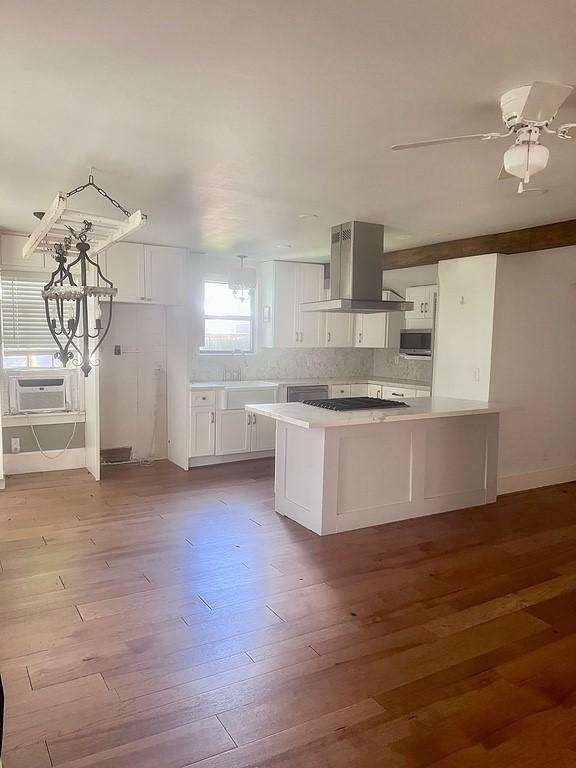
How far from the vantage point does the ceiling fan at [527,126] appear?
197 centimetres

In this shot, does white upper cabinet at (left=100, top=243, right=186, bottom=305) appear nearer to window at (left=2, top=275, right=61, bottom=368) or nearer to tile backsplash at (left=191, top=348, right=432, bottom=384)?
window at (left=2, top=275, right=61, bottom=368)

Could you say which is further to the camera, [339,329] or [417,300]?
[339,329]

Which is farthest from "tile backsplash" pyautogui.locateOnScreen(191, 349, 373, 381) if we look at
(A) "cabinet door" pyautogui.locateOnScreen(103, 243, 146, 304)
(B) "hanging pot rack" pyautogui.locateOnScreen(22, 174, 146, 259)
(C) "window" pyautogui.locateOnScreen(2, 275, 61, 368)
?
(B) "hanging pot rack" pyautogui.locateOnScreen(22, 174, 146, 259)

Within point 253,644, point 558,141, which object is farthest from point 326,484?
point 558,141

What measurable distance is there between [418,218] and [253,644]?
3.34 m

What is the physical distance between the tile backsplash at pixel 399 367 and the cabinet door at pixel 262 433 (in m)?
2.16

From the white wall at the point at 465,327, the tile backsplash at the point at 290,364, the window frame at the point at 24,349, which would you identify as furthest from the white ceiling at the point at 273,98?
the tile backsplash at the point at 290,364

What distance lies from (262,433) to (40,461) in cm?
244

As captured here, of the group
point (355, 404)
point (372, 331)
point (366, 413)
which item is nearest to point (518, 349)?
point (355, 404)

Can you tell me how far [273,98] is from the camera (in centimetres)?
216

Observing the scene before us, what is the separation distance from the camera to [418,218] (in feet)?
14.3

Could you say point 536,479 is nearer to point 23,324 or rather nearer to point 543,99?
point 543,99

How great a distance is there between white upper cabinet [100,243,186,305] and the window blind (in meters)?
0.83

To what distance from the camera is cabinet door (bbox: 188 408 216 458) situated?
597 centimetres
